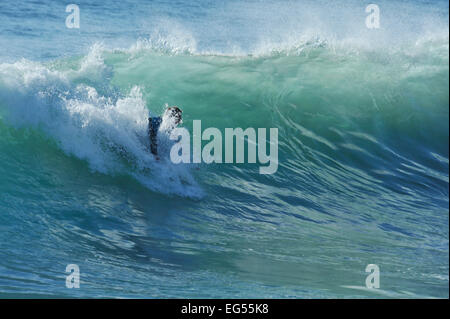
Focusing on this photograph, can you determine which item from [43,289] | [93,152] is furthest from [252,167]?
[43,289]

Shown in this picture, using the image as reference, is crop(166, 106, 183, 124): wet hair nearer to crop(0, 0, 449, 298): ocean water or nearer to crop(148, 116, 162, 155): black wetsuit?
crop(148, 116, 162, 155): black wetsuit

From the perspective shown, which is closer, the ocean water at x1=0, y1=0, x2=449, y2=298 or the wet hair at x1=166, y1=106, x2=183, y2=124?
the ocean water at x1=0, y1=0, x2=449, y2=298

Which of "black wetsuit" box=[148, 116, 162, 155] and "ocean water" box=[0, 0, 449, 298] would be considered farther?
"black wetsuit" box=[148, 116, 162, 155]

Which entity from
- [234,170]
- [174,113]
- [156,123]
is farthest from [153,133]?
[234,170]

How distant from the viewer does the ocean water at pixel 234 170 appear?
19.8ft

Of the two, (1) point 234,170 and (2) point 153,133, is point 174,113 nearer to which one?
(2) point 153,133

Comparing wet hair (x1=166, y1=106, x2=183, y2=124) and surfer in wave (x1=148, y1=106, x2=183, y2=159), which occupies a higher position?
wet hair (x1=166, y1=106, x2=183, y2=124)

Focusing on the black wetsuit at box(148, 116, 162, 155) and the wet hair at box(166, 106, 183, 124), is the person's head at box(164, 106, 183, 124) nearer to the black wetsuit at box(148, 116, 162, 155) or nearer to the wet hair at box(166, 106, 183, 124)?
the wet hair at box(166, 106, 183, 124)

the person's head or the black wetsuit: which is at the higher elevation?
the person's head

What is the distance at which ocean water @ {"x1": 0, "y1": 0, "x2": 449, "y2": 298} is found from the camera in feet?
19.8

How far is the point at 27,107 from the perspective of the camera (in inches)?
348

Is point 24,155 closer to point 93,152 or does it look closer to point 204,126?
point 93,152

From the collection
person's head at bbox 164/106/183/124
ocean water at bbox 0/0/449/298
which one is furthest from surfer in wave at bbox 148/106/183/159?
ocean water at bbox 0/0/449/298
